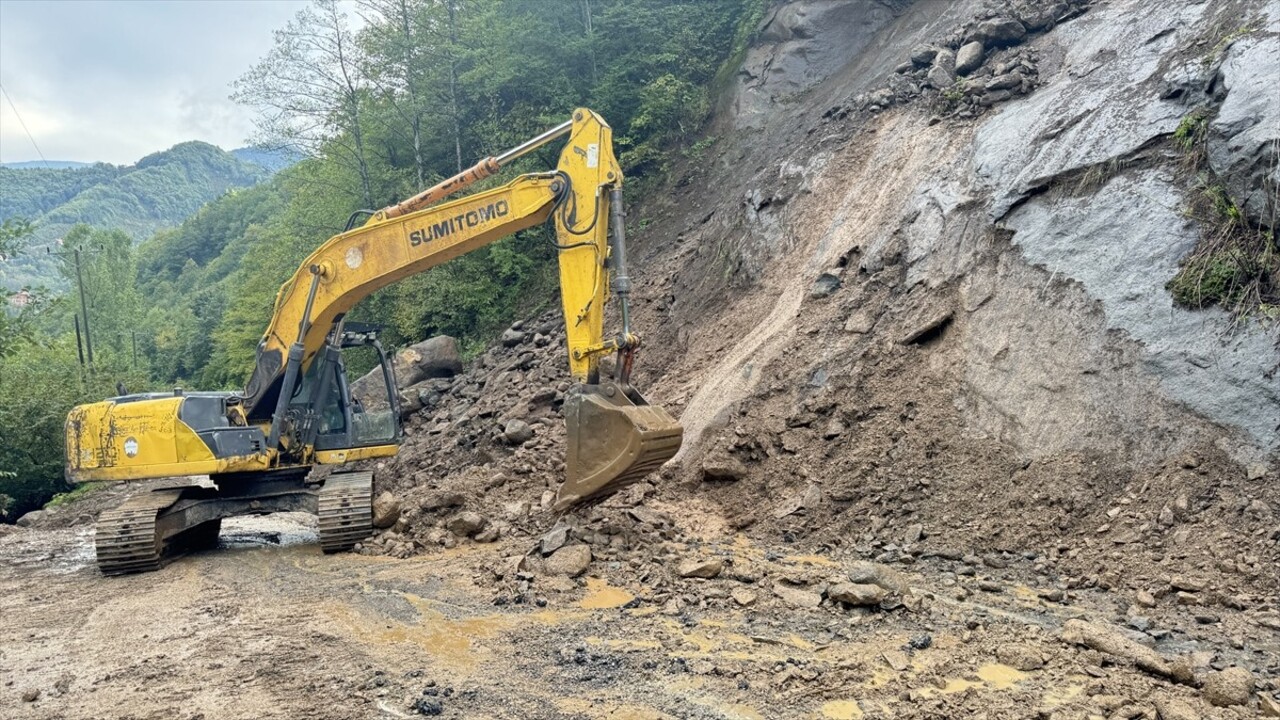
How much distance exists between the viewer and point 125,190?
114 metres

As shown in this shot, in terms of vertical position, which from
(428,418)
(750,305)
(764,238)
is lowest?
(428,418)

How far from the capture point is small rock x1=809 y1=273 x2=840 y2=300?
9.13m

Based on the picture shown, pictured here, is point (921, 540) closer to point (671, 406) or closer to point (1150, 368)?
point (1150, 368)

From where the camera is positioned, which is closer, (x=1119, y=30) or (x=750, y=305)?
(x=1119, y=30)

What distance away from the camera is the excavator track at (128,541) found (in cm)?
785

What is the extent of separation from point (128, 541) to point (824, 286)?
7150 millimetres

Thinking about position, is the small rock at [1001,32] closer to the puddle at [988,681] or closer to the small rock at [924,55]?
the small rock at [924,55]

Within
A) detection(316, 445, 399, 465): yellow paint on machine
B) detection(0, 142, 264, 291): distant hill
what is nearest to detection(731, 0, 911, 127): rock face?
detection(316, 445, 399, 465): yellow paint on machine

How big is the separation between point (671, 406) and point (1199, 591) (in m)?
5.44

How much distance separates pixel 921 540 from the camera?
21.1 feet

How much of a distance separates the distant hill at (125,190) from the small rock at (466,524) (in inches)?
3071

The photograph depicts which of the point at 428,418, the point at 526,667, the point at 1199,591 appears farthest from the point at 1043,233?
the point at 428,418

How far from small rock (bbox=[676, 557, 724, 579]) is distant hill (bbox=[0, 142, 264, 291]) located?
8040cm

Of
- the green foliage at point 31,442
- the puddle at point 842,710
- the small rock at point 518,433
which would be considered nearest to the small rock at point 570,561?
the puddle at point 842,710
